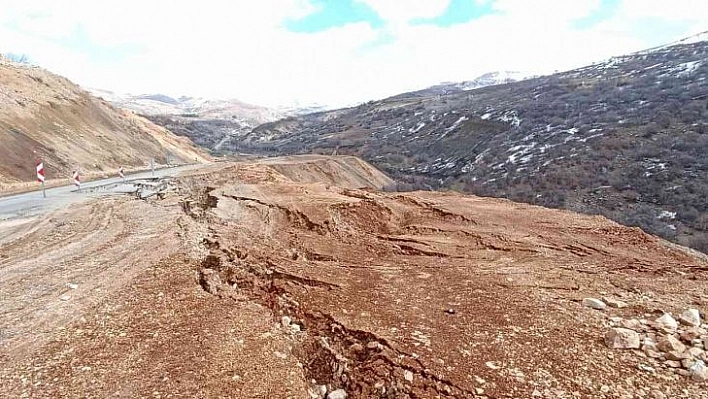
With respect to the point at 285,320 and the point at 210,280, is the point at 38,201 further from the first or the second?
the point at 285,320

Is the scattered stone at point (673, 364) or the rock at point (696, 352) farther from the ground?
the scattered stone at point (673, 364)

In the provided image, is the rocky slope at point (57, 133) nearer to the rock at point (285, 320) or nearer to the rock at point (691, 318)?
the rock at point (285, 320)

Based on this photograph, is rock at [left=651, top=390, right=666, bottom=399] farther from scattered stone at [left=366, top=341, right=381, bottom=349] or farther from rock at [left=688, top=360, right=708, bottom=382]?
scattered stone at [left=366, top=341, right=381, bottom=349]

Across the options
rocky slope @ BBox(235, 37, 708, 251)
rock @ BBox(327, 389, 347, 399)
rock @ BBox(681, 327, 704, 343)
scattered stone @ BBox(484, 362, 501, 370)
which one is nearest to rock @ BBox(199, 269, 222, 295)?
rock @ BBox(327, 389, 347, 399)

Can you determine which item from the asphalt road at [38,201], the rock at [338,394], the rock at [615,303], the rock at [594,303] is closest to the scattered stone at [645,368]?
the rock at [594,303]

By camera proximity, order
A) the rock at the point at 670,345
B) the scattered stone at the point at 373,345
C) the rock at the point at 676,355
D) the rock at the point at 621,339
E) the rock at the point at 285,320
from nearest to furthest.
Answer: the rock at the point at 676,355 < the rock at the point at 670,345 < the rock at the point at 621,339 < the scattered stone at the point at 373,345 < the rock at the point at 285,320

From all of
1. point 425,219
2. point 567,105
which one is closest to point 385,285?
point 425,219
